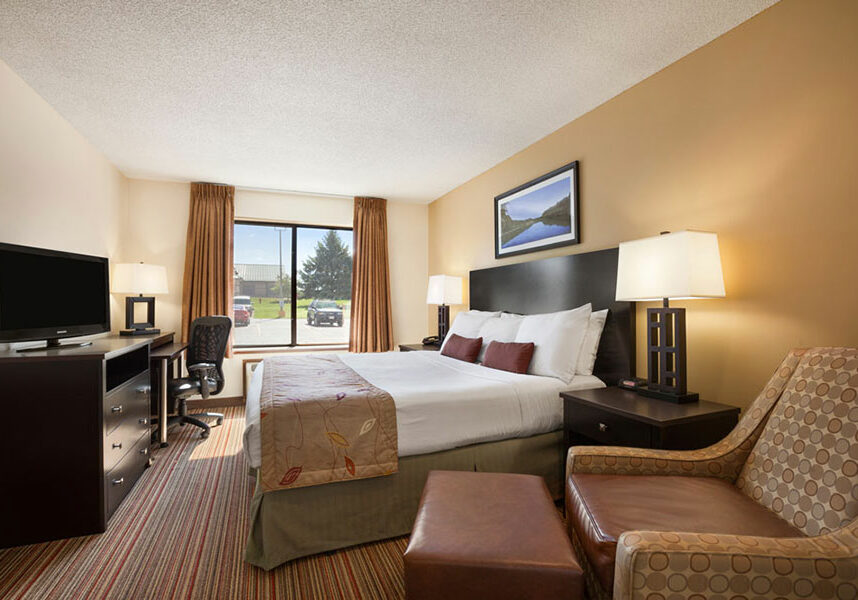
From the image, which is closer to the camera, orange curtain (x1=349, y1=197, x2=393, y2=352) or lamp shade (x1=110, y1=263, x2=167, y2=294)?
lamp shade (x1=110, y1=263, x2=167, y2=294)

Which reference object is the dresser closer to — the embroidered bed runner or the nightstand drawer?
the embroidered bed runner

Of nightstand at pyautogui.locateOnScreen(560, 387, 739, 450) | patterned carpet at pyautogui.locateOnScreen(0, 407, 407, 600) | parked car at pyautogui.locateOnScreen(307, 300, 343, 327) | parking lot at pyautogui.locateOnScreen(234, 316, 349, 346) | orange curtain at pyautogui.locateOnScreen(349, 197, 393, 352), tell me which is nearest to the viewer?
patterned carpet at pyautogui.locateOnScreen(0, 407, 407, 600)

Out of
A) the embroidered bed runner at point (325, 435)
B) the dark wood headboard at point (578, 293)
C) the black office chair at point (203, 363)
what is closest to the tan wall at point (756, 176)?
the dark wood headboard at point (578, 293)

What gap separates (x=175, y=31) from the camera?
7.23 feet

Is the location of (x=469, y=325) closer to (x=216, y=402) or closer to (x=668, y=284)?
(x=668, y=284)

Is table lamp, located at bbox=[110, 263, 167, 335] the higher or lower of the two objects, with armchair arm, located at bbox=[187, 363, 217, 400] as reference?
higher

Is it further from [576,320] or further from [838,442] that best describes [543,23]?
[838,442]

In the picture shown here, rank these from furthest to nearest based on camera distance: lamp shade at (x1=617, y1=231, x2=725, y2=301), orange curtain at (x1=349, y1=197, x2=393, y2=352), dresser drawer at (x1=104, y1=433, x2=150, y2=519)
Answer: orange curtain at (x1=349, y1=197, x2=393, y2=352) → dresser drawer at (x1=104, y1=433, x2=150, y2=519) → lamp shade at (x1=617, y1=231, x2=725, y2=301)

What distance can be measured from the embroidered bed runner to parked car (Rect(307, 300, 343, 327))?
3457 mm

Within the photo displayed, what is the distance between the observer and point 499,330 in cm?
351

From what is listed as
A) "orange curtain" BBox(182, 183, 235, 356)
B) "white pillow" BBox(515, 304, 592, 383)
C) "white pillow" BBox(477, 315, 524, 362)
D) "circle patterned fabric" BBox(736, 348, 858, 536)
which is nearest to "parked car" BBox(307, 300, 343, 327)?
"orange curtain" BBox(182, 183, 235, 356)

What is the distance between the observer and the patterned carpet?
70.1 inches

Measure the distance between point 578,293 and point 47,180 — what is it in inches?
153

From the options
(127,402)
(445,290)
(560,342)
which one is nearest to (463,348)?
(560,342)
